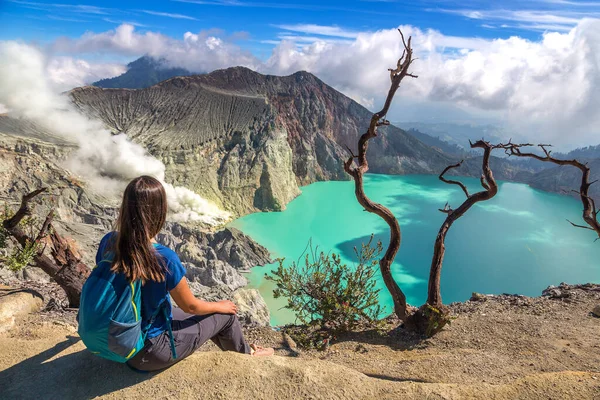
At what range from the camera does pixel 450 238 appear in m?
27.0

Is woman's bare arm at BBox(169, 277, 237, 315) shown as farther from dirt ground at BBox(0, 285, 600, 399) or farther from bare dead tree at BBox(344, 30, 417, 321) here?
bare dead tree at BBox(344, 30, 417, 321)

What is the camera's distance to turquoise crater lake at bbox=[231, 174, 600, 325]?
18984 mm

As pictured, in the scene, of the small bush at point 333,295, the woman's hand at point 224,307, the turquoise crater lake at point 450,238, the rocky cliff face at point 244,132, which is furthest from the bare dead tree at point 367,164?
the rocky cliff face at point 244,132

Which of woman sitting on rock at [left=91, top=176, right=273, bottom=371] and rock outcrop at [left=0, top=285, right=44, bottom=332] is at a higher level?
woman sitting on rock at [left=91, top=176, right=273, bottom=371]

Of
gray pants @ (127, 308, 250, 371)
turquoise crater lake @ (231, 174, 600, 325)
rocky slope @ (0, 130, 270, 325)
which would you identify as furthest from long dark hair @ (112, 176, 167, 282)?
rocky slope @ (0, 130, 270, 325)

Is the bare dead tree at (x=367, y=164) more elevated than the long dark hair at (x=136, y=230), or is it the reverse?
the bare dead tree at (x=367, y=164)

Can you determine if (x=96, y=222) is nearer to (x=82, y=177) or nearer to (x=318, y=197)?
(x=82, y=177)

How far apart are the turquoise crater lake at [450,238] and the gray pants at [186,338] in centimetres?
802

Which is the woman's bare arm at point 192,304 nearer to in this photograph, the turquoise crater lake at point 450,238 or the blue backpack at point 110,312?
the blue backpack at point 110,312

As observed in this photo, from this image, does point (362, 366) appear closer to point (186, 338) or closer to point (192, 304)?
point (186, 338)

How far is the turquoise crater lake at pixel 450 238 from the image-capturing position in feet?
62.3

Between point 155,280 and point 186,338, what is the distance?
2.36ft

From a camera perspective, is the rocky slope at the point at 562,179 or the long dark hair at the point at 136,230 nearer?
the long dark hair at the point at 136,230

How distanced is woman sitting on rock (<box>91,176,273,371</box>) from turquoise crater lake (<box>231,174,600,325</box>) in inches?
331
